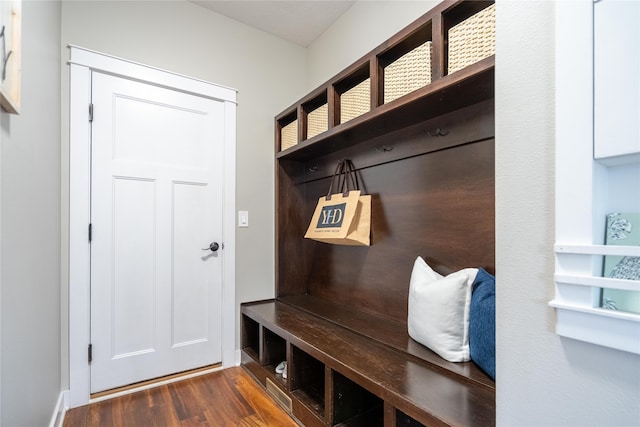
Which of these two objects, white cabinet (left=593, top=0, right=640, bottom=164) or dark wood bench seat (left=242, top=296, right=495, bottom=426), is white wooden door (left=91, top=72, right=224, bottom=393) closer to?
dark wood bench seat (left=242, top=296, right=495, bottom=426)

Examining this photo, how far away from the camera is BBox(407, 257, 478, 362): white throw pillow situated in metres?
1.23

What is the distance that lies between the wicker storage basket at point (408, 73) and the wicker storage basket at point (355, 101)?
4.6 inches

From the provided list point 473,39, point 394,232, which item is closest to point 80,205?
point 394,232

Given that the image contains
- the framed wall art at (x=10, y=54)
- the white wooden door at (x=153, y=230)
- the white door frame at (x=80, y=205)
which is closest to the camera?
the framed wall art at (x=10, y=54)

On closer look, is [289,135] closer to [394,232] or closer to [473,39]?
[394,232]

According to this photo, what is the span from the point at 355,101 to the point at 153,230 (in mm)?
1545

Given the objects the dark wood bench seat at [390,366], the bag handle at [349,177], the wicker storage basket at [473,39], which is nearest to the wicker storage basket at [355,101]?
the bag handle at [349,177]

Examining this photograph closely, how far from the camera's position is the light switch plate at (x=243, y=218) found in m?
2.32

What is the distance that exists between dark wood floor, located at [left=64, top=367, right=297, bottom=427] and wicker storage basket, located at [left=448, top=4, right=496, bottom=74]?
1.85 meters

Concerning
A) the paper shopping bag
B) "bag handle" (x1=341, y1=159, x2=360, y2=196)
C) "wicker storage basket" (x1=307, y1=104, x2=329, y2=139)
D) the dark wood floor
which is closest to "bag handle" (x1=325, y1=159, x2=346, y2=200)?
"bag handle" (x1=341, y1=159, x2=360, y2=196)

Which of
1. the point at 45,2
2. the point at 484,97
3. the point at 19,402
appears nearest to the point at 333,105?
the point at 484,97

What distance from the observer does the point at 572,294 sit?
553 millimetres

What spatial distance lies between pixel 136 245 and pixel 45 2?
131 cm

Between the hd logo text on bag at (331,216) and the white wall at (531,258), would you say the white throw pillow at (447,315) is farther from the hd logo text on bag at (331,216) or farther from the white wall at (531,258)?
the hd logo text on bag at (331,216)
